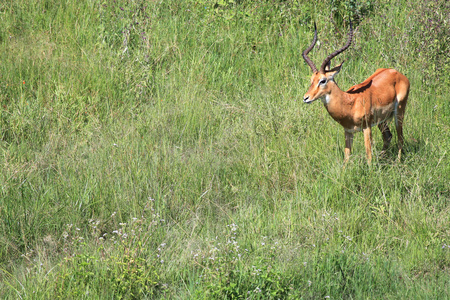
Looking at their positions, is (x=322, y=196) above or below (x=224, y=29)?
below

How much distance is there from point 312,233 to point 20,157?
2871mm

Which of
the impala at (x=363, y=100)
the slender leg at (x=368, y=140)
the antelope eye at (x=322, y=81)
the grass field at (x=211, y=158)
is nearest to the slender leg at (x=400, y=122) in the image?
the impala at (x=363, y=100)

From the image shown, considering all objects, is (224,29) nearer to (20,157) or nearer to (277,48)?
(277,48)

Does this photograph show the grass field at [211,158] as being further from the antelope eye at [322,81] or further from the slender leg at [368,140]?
the antelope eye at [322,81]

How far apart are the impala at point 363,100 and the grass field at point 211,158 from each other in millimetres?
238

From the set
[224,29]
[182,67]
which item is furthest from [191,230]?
[224,29]

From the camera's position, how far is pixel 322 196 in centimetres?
457

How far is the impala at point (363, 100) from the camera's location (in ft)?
15.7

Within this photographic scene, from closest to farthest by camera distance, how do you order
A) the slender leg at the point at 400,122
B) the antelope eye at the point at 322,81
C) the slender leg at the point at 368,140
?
the antelope eye at the point at 322,81
the slender leg at the point at 368,140
the slender leg at the point at 400,122

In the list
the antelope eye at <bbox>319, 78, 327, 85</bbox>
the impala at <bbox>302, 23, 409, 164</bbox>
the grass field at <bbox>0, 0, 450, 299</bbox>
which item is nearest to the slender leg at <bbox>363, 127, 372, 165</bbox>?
the impala at <bbox>302, 23, 409, 164</bbox>

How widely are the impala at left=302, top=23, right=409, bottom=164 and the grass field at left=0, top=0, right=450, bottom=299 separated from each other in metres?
0.24

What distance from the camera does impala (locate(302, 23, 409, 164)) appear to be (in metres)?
4.79

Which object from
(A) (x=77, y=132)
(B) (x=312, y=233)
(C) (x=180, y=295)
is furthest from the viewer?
(A) (x=77, y=132)

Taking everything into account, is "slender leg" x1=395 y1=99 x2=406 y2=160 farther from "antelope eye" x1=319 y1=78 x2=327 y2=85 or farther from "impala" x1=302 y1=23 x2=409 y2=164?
"antelope eye" x1=319 y1=78 x2=327 y2=85
